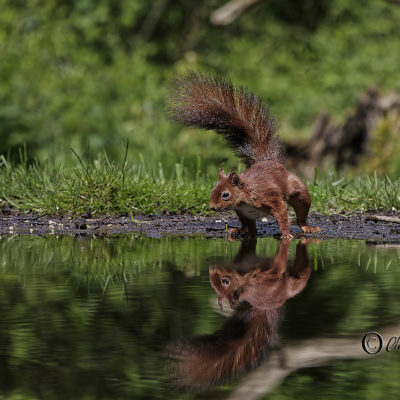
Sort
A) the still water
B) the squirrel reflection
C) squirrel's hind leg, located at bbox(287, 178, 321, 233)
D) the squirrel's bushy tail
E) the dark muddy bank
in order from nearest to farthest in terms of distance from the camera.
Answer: the still water
the squirrel reflection
squirrel's hind leg, located at bbox(287, 178, 321, 233)
the dark muddy bank
the squirrel's bushy tail

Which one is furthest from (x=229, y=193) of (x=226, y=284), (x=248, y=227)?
(x=226, y=284)

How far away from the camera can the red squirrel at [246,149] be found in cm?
606

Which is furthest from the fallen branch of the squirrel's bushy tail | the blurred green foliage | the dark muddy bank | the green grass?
the blurred green foliage

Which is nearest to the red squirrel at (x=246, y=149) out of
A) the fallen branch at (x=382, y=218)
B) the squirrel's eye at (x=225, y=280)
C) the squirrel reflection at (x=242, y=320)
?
the fallen branch at (x=382, y=218)

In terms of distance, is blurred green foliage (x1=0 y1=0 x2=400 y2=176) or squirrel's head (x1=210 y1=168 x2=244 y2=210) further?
Result: blurred green foliage (x1=0 y1=0 x2=400 y2=176)

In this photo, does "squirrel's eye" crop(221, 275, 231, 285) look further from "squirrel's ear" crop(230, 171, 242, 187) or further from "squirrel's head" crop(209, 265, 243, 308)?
"squirrel's ear" crop(230, 171, 242, 187)

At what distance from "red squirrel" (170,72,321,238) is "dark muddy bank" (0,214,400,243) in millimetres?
295

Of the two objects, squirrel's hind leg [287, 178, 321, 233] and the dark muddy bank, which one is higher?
squirrel's hind leg [287, 178, 321, 233]

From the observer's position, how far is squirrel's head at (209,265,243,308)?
3928 mm

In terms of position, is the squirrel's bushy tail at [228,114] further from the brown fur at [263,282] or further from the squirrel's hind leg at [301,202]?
the brown fur at [263,282]

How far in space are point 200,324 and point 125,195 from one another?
405 cm


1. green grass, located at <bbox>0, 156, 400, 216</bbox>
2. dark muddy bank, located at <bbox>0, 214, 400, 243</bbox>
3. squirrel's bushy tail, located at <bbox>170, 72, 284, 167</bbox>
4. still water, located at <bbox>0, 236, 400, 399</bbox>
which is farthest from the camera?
green grass, located at <bbox>0, 156, 400, 216</bbox>

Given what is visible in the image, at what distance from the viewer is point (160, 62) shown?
17875 millimetres

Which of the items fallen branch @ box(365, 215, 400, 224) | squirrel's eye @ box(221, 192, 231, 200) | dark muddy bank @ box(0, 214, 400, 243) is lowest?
dark muddy bank @ box(0, 214, 400, 243)
